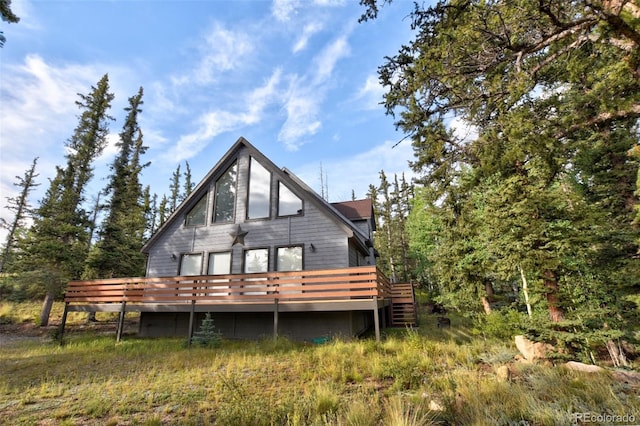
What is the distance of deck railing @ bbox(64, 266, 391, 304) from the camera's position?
9.83m

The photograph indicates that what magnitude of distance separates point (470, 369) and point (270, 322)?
7782 millimetres

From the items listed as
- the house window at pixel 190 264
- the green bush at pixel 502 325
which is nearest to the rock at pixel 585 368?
the green bush at pixel 502 325

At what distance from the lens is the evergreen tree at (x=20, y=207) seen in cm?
2361

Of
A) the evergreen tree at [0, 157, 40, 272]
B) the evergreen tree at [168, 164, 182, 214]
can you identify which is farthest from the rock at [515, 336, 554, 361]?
the evergreen tree at [168, 164, 182, 214]

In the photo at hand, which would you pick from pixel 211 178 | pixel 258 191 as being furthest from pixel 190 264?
pixel 258 191

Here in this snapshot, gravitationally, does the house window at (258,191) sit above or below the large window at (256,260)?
above

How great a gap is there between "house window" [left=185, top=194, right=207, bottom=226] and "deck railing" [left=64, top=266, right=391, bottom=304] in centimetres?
355

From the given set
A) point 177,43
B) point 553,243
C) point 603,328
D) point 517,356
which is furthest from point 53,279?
point 603,328

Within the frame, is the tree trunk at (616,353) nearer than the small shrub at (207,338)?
Yes

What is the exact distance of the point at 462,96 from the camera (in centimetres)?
627

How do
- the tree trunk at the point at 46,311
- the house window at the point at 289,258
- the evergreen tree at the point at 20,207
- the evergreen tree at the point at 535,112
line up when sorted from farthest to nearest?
1. the evergreen tree at the point at 20,207
2. the tree trunk at the point at 46,311
3. the house window at the point at 289,258
4. the evergreen tree at the point at 535,112

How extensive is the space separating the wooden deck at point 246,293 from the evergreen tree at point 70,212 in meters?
6.41

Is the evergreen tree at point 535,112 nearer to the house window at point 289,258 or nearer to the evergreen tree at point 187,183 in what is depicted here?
the house window at point 289,258

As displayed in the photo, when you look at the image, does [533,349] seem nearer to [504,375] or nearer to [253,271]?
[504,375]
